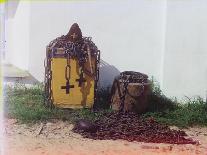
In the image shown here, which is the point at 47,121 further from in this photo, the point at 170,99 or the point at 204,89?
the point at 204,89

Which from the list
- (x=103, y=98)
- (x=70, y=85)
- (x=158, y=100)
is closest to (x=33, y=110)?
(x=70, y=85)

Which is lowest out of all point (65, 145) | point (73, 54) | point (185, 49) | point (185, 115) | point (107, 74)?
point (65, 145)

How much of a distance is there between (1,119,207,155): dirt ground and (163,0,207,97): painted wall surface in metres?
1.64

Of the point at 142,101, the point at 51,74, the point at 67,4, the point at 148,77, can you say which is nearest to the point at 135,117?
the point at 142,101

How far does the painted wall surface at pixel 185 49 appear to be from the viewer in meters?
7.57

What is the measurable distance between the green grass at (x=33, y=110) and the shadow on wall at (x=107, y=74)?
42.3 inches

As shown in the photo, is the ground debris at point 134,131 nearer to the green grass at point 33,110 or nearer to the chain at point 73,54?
the green grass at point 33,110

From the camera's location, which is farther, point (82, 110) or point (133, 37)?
point (133, 37)

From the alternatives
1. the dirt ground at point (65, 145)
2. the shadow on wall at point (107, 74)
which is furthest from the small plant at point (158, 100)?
the dirt ground at point (65, 145)

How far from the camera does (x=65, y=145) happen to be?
546 centimetres

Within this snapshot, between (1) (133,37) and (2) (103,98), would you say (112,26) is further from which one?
(2) (103,98)

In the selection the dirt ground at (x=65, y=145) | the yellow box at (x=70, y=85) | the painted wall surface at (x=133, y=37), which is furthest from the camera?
the painted wall surface at (x=133, y=37)

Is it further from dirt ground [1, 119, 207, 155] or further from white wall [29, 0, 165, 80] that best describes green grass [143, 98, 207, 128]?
white wall [29, 0, 165, 80]

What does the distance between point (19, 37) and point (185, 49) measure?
10.2 feet
